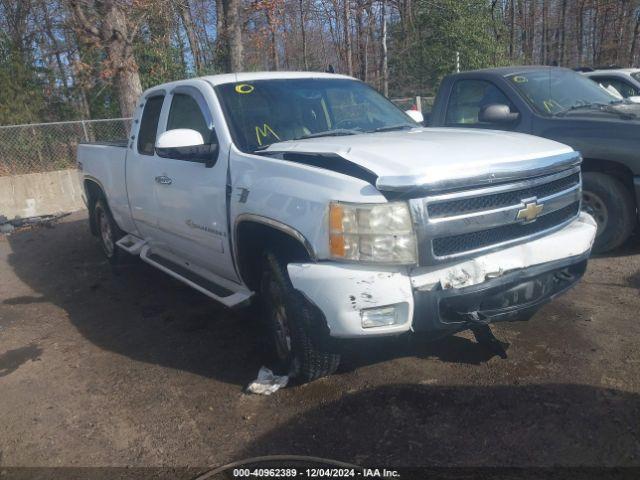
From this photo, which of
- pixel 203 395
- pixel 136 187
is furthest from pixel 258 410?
pixel 136 187

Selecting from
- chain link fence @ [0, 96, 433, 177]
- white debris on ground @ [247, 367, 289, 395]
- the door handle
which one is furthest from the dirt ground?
chain link fence @ [0, 96, 433, 177]

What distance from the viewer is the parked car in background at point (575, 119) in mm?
5480

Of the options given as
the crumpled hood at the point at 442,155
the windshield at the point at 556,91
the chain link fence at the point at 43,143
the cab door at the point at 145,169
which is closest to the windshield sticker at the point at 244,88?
the crumpled hood at the point at 442,155

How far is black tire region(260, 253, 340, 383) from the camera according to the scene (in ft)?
10.9

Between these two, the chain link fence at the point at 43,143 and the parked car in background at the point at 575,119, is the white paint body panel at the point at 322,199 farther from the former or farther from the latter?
the chain link fence at the point at 43,143

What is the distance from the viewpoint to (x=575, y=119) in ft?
18.6

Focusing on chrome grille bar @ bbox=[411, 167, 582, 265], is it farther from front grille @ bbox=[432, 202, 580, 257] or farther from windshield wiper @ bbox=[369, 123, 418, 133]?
windshield wiper @ bbox=[369, 123, 418, 133]

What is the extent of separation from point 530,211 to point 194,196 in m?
2.41

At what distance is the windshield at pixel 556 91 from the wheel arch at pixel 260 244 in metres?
3.61

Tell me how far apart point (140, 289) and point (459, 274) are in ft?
13.6

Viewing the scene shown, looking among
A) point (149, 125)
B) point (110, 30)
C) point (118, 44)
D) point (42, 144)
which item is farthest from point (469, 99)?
point (42, 144)

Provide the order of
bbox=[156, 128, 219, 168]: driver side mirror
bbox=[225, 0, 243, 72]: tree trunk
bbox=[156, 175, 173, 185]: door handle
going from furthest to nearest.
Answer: bbox=[225, 0, 243, 72]: tree trunk
bbox=[156, 175, 173, 185]: door handle
bbox=[156, 128, 219, 168]: driver side mirror

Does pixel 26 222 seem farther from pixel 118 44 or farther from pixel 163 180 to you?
pixel 163 180

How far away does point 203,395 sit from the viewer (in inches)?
150
